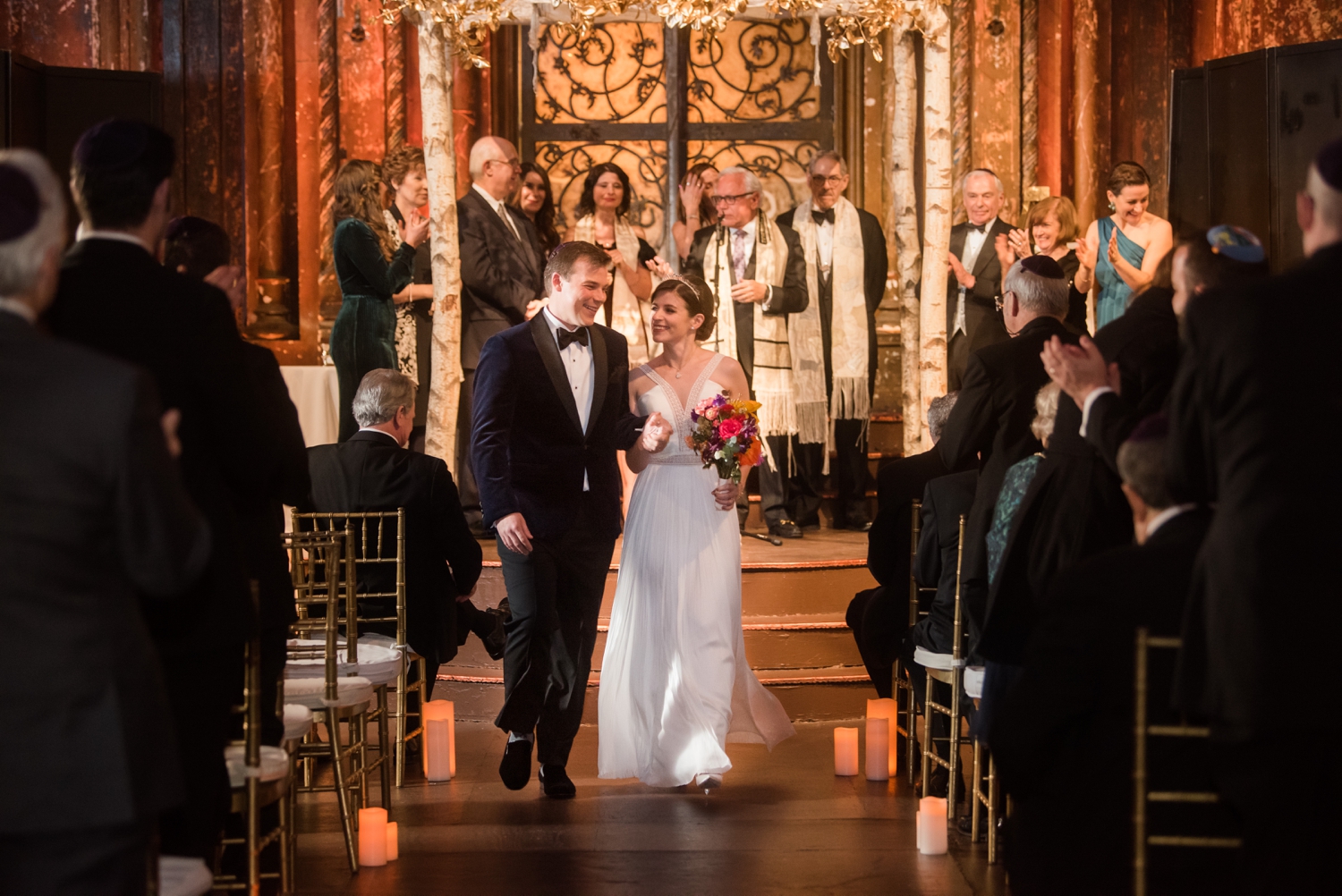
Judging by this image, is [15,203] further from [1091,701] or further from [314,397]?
[314,397]

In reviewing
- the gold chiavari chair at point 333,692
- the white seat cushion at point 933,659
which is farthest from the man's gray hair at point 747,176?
the gold chiavari chair at point 333,692

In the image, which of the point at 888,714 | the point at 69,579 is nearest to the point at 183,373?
the point at 69,579

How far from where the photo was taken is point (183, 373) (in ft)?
8.55

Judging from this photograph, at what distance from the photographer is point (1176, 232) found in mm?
7031

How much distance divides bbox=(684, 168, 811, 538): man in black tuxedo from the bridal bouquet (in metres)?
2.26

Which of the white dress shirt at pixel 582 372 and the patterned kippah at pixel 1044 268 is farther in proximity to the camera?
the white dress shirt at pixel 582 372

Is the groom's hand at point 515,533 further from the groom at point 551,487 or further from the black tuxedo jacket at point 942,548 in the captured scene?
the black tuxedo jacket at point 942,548

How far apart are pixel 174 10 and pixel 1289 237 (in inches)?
246

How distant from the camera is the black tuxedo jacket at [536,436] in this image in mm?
4512

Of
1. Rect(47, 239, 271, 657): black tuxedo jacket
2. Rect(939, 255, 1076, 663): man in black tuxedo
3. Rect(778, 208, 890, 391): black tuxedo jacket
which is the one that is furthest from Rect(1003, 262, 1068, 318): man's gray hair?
Rect(778, 208, 890, 391): black tuxedo jacket

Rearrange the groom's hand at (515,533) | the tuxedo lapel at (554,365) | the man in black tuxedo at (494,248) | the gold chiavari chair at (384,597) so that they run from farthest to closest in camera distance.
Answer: the man in black tuxedo at (494,248)
the tuxedo lapel at (554,365)
the groom's hand at (515,533)
the gold chiavari chair at (384,597)

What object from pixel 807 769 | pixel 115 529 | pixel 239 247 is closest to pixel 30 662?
pixel 115 529

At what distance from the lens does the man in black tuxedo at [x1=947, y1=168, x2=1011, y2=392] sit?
7438mm

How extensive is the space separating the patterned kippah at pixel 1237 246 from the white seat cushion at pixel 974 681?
1.52m
